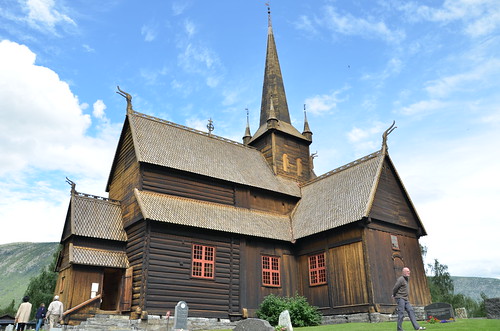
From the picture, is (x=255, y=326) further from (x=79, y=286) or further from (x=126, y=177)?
(x=126, y=177)

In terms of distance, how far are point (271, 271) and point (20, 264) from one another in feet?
545

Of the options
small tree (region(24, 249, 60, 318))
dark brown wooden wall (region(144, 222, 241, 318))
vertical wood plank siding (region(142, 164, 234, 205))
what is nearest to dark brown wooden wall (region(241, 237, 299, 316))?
dark brown wooden wall (region(144, 222, 241, 318))

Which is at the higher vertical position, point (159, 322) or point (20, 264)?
point (20, 264)

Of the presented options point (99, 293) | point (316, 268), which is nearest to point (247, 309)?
point (316, 268)

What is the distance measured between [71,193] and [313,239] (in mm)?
14311

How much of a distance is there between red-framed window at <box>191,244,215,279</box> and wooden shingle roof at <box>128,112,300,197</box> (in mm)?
4482

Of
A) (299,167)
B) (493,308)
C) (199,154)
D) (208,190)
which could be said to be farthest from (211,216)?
(493,308)

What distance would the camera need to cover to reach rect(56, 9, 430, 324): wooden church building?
68.8 ft

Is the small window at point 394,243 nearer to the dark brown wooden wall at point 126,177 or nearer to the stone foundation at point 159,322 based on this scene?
the stone foundation at point 159,322

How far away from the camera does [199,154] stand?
26469mm

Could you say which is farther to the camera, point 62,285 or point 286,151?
point 286,151

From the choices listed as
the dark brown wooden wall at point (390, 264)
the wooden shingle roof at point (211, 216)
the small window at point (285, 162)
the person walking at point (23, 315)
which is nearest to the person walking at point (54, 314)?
the person walking at point (23, 315)

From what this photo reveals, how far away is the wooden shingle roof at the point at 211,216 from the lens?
21.6m

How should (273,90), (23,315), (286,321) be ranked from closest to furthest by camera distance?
(286,321), (23,315), (273,90)
